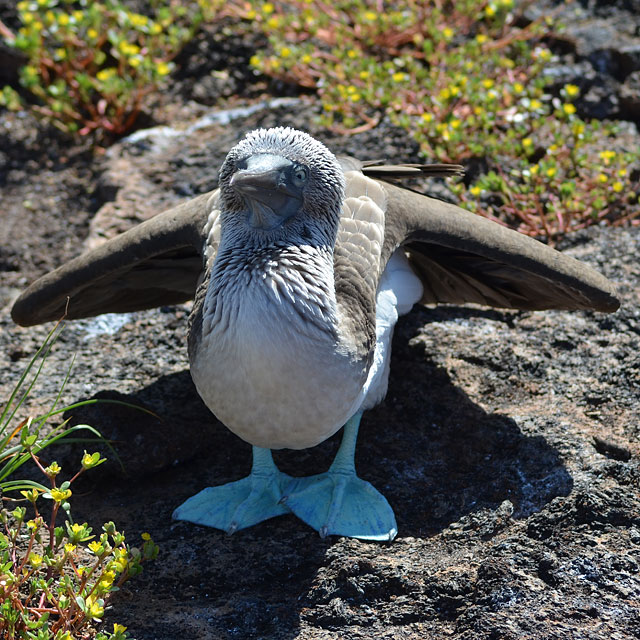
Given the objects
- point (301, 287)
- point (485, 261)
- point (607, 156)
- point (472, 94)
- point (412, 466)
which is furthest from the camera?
point (472, 94)

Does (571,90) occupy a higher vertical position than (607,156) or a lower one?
higher

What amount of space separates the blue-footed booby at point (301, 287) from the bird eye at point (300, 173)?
0.01 metres

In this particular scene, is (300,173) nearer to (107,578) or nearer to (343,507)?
(343,507)

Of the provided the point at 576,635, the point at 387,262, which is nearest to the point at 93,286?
the point at 387,262

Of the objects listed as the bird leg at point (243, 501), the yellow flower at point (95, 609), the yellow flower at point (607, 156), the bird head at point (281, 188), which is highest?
the bird head at point (281, 188)

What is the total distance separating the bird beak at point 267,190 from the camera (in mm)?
3299

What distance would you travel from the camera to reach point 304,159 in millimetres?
3514

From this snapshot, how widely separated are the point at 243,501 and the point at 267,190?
1.34 metres

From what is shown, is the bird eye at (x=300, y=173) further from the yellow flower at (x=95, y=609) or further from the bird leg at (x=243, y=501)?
the yellow flower at (x=95, y=609)

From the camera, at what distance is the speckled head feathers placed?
3484 millimetres

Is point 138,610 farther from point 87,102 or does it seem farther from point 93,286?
point 87,102

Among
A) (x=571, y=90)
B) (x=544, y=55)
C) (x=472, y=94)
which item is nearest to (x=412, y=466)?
(x=472, y=94)

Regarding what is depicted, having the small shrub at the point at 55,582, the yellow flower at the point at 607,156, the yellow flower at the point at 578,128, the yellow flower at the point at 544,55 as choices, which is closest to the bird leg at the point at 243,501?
the small shrub at the point at 55,582

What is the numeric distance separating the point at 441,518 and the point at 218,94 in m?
4.34
